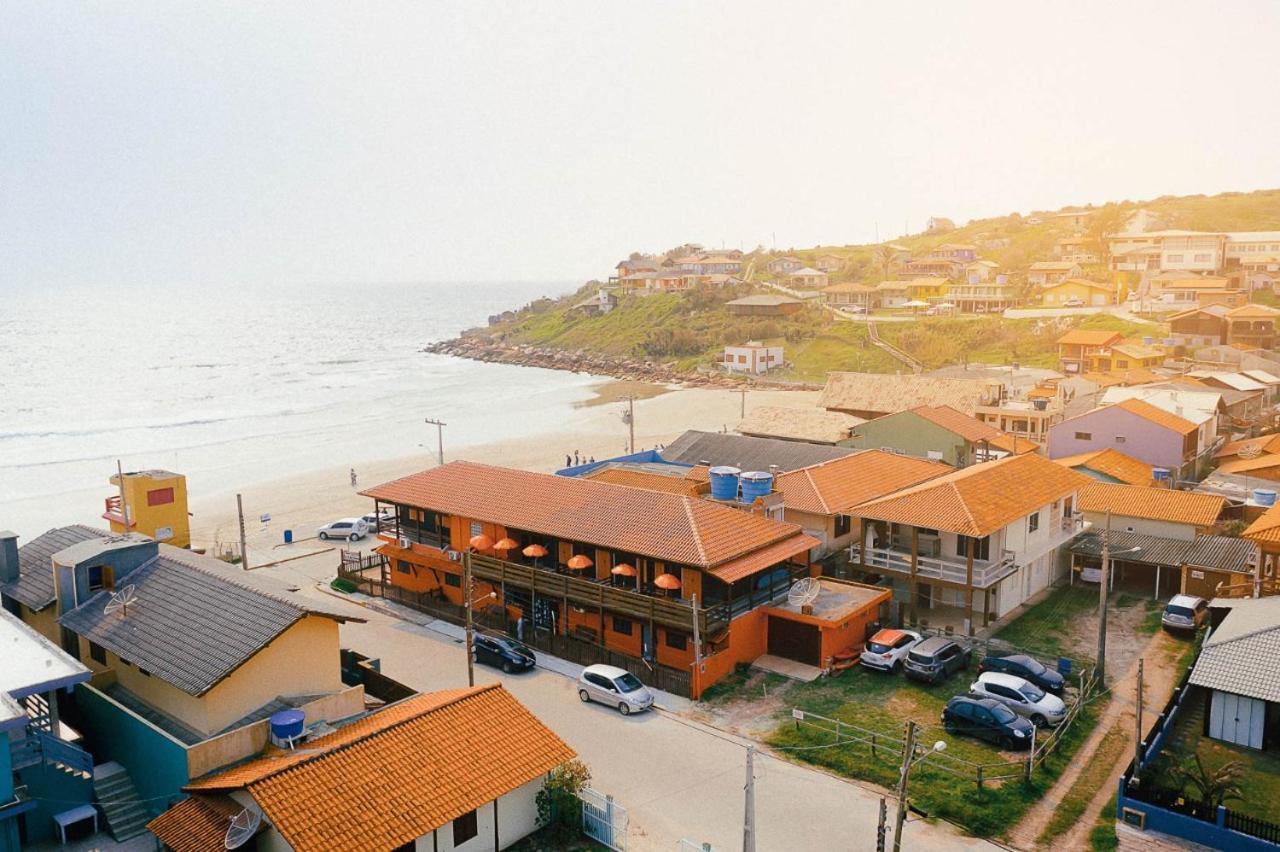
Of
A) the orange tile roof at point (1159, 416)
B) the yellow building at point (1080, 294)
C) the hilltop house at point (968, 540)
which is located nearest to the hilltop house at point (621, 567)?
the hilltop house at point (968, 540)

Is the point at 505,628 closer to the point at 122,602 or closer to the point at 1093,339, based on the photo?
the point at 122,602

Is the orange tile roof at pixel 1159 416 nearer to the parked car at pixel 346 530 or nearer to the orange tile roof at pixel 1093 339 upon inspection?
the orange tile roof at pixel 1093 339

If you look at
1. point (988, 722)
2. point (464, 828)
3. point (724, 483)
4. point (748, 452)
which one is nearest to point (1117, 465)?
point (748, 452)

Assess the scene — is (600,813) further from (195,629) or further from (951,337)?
(951,337)

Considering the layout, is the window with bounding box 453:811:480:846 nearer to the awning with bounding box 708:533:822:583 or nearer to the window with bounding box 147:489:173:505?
the awning with bounding box 708:533:822:583

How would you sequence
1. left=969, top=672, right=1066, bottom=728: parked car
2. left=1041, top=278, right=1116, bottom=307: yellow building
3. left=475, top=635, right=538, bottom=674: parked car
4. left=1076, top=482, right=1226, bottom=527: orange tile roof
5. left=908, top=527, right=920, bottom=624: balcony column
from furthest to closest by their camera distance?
left=1041, top=278, right=1116, bottom=307: yellow building → left=1076, top=482, right=1226, bottom=527: orange tile roof → left=908, top=527, right=920, bottom=624: balcony column → left=475, top=635, right=538, bottom=674: parked car → left=969, top=672, right=1066, bottom=728: parked car

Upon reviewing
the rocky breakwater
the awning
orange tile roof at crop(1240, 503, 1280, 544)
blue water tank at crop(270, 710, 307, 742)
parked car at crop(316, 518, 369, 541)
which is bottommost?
the rocky breakwater

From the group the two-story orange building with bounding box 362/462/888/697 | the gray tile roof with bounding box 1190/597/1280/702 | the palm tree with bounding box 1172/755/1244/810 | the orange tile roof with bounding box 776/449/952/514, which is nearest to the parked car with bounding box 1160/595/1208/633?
the gray tile roof with bounding box 1190/597/1280/702

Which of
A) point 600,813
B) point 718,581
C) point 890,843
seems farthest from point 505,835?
point 718,581
